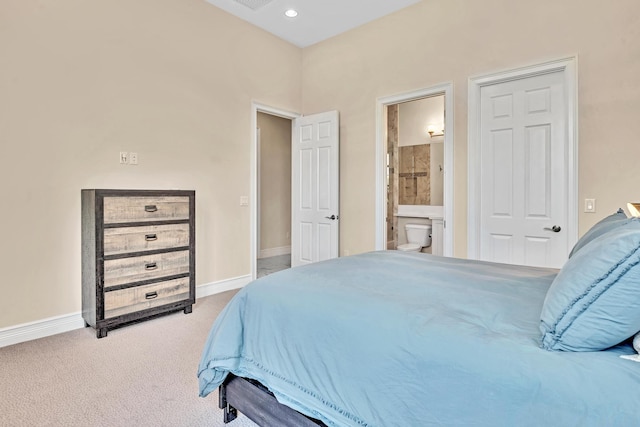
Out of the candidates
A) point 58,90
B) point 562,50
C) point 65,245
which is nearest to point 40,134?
point 58,90

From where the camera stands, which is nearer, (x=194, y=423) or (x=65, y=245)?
(x=194, y=423)

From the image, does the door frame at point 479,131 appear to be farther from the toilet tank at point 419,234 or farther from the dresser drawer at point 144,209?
the dresser drawer at point 144,209

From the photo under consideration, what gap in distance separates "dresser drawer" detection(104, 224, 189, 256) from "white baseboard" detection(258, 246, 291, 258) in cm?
321

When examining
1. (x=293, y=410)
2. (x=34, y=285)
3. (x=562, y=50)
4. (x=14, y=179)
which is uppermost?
(x=562, y=50)

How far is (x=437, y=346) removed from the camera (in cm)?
101

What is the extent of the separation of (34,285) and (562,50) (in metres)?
4.77

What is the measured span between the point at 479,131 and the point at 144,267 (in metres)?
3.38

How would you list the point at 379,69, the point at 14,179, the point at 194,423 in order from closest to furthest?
the point at 194,423 → the point at 14,179 → the point at 379,69

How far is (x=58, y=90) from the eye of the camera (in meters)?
2.81

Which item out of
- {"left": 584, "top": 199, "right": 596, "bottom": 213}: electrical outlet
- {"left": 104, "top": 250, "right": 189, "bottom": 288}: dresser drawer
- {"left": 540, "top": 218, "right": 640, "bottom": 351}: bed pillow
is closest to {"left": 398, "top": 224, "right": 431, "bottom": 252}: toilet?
{"left": 584, "top": 199, "right": 596, "bottom": 213}: electrical outlet

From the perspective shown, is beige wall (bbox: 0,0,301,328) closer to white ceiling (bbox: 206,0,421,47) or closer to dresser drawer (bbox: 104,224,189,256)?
white ceiling (bbox: 206,0,421,47)

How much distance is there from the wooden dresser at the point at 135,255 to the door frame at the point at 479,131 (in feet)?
8.97

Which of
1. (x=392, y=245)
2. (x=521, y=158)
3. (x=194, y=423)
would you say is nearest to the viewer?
(x=194, y=423)

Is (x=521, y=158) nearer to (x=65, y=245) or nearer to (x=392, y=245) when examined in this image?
(x=392, y=245)
